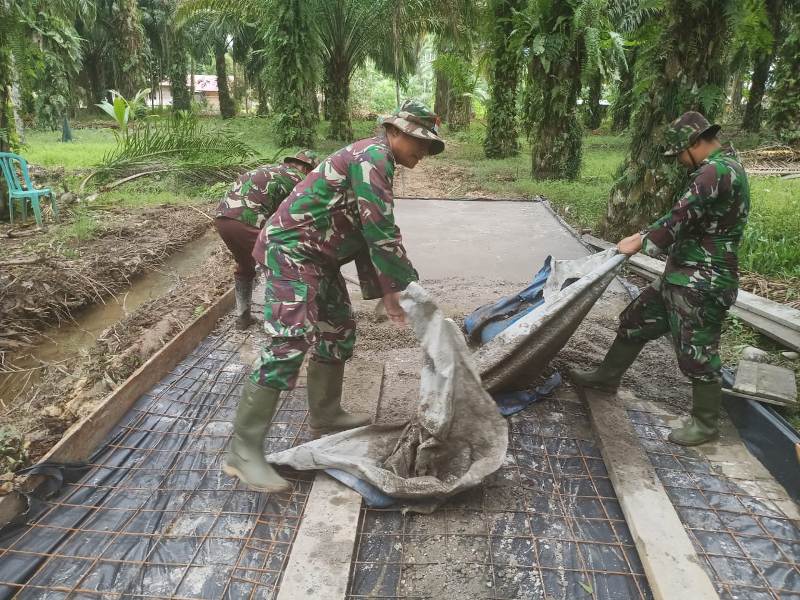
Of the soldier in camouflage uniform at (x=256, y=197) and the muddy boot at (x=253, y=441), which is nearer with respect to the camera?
the muddy boot at (x=253, y=441)

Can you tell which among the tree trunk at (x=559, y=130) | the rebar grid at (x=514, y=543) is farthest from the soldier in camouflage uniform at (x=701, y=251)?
the tree trunk at (x=559, y=130)

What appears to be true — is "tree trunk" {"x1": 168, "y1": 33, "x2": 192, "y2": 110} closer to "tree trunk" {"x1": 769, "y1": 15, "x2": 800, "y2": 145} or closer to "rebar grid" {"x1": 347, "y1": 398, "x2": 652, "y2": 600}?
"tree trunk" {"x1": 769, "y1": 15, "x2": 800, "y2": 145}

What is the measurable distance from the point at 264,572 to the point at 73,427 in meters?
1.20

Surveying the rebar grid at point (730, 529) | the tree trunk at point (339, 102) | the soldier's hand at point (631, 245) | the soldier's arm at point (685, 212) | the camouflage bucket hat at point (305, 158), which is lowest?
the rebar grid at point (730, 529)

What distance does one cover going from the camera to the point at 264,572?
6.17ft

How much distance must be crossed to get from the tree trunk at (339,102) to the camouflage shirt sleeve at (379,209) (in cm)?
1239

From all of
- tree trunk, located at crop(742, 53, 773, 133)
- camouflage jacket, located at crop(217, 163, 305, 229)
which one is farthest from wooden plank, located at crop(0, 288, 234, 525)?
tree trunk, located at crop(742, 53, 773, 133)

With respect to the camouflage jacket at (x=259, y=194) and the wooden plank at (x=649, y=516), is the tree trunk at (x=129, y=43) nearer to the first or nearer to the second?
the camouflage jacket at (x=259, y=194)

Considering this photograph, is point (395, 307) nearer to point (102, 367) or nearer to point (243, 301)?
point (243, 301)

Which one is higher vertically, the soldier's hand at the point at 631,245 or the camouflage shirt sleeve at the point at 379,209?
the camouflage shirt sleeve at the point at 379,209

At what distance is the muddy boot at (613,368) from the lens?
2.87 meters

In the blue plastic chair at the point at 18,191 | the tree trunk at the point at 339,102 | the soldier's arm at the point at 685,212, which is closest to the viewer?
the soldier's arm at the point at 685,212

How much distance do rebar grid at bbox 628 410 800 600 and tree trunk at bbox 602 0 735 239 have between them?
323 centimetres

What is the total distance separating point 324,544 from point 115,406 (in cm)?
143
